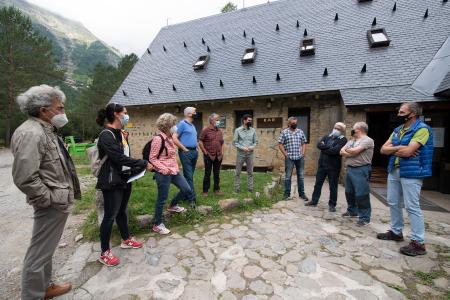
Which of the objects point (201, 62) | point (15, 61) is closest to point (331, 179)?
point (201, 62)

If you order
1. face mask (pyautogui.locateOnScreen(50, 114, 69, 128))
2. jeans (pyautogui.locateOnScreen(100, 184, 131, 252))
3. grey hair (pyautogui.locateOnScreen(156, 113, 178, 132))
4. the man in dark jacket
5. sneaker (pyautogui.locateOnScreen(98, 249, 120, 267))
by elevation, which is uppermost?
A: grey hair (pyautogui.locateOnScreen(156, 113, 178, 132))

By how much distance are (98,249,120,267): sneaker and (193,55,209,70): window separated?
35.2 feet

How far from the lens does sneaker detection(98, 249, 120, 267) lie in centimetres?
274

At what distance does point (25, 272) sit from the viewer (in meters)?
2.01

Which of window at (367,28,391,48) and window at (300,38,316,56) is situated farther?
window at (300,38,316,56)

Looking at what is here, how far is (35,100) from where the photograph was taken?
205cm

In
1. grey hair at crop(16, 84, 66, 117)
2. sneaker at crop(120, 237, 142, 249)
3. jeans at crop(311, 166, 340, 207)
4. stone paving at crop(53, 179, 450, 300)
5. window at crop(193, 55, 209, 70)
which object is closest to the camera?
grey hair at crop(16, 84, 66, 117)

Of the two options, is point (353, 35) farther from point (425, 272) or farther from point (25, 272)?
point (25, 272)

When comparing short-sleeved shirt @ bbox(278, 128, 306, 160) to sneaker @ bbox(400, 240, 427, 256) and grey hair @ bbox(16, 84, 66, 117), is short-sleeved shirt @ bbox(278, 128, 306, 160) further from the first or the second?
grey hair @ bbox(16, 84, 66, 117)

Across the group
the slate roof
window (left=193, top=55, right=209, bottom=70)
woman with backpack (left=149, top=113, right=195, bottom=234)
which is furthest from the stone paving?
window (left=193, top=55, right=209, bottom=70)

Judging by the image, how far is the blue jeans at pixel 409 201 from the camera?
3.04 m

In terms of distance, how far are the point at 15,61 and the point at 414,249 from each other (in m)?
28.7

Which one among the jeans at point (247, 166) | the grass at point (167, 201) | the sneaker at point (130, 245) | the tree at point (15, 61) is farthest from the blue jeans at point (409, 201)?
the tree at point (15, 61)

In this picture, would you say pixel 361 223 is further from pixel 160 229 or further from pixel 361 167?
pixel 160 229
